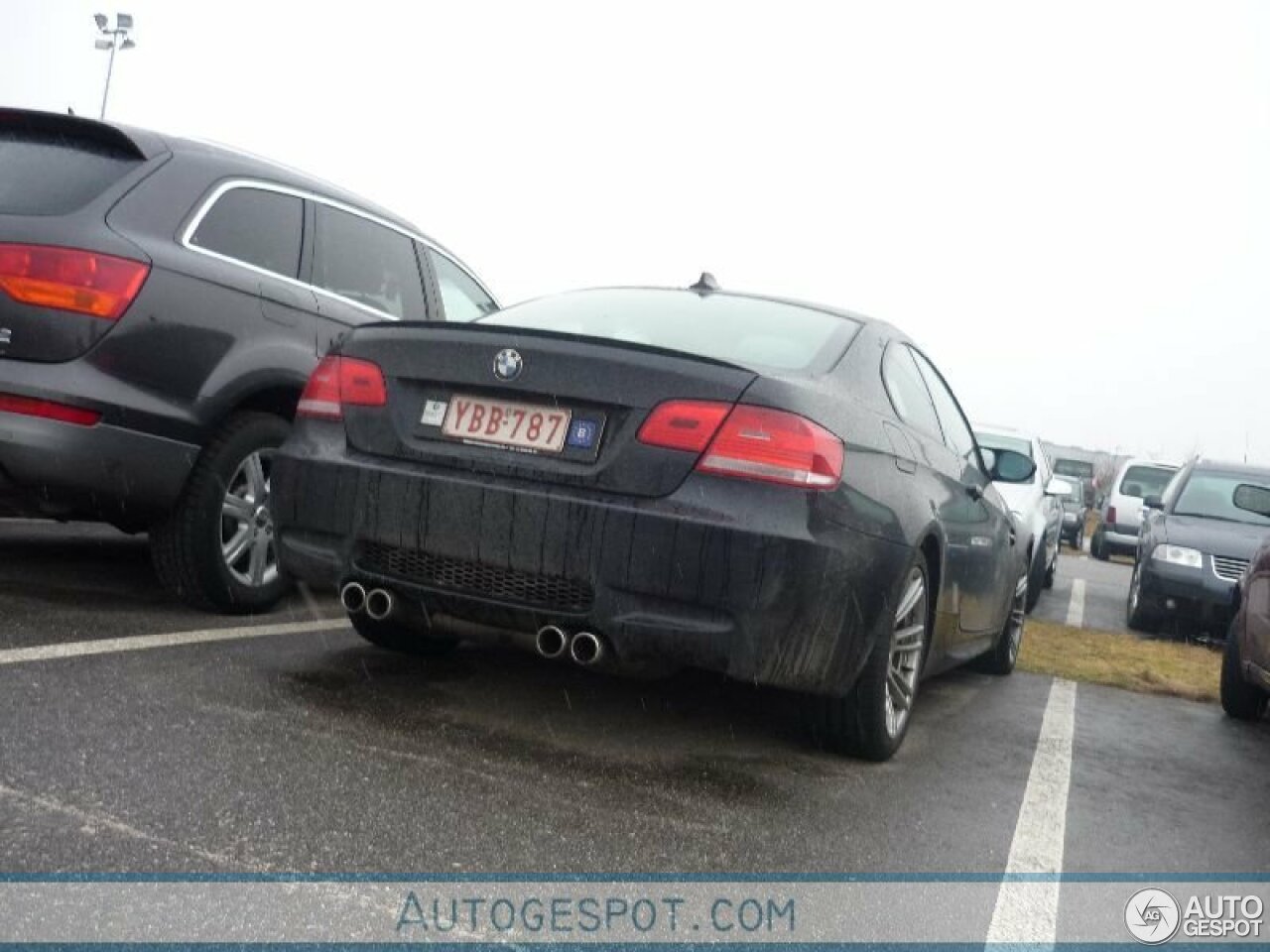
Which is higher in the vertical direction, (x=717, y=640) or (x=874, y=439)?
Answer: (x=874, y=439)

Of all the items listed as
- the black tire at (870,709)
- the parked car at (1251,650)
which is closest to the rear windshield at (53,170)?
the black tire at (870,709)

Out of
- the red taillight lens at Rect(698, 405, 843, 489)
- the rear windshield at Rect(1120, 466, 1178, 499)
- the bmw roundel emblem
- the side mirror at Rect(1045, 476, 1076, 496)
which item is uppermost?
the bmw roundel emblem

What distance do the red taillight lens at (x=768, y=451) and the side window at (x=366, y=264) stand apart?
2.45 meters

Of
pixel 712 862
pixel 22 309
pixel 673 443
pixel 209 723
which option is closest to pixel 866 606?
pixel 673 443

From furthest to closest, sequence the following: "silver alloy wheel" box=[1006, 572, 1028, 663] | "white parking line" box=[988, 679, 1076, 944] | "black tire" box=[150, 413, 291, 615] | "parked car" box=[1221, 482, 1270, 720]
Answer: "silver alloy wheel" box=[1006, 572, 1028, 663] → "parked car" box=[1221, 482, 1270, 720] → "black tire" box=[150, 413, 291, 615] → "white parking line" box=[988, 679, 1076, 944]

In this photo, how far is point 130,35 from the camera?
78.2ft

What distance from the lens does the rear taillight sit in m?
3.87

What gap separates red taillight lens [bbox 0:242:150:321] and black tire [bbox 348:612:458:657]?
136cm

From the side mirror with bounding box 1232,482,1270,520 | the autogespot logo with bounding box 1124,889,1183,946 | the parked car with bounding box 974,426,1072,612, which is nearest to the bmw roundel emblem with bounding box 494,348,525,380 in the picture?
the autogespot logo with bounding box 1124,889,1183,946

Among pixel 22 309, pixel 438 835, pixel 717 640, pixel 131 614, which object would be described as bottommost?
pixel 131 614

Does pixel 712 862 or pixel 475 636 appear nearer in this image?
pixel 712 862

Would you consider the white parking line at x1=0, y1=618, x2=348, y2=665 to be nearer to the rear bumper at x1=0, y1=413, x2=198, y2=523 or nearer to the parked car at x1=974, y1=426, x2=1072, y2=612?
the rear bumper at x1=0, y1=413, x2=198, y2=523

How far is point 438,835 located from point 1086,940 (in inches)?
54.8

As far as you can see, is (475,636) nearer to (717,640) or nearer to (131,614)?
(717,640)
